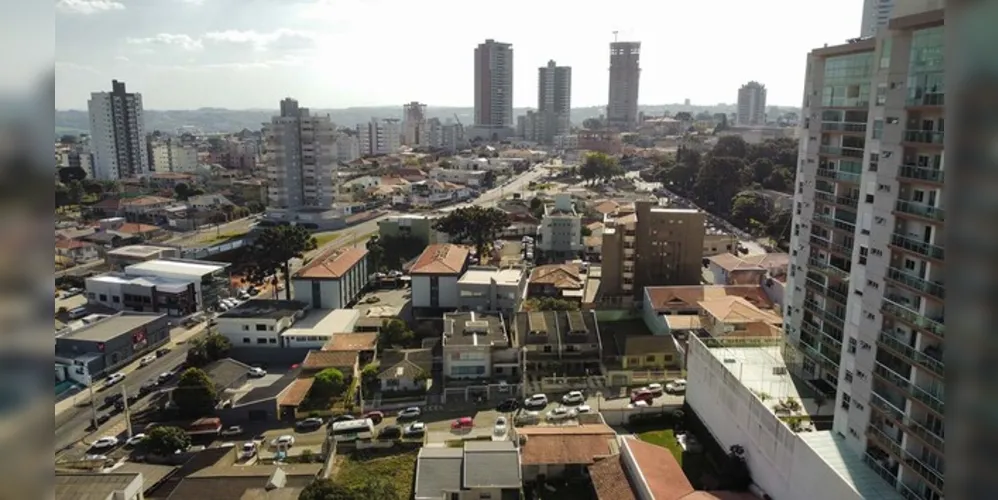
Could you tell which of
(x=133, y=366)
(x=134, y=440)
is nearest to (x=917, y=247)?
(x=134, y=440)

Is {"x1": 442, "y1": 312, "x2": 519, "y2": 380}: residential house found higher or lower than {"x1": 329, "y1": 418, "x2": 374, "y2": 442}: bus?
higher

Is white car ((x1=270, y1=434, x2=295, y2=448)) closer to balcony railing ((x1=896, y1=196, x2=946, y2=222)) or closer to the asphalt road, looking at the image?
the asphalt road

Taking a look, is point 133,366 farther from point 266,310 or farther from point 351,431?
point 351,431

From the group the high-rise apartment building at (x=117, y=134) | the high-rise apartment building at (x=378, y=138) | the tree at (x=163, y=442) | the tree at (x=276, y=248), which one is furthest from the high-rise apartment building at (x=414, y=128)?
the tree at (x=163, y=442)

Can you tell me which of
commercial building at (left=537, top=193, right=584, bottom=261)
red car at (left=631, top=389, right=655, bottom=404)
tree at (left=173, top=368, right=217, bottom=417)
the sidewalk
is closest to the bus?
tree at (left=173, top=368, right=217, bottom=417)

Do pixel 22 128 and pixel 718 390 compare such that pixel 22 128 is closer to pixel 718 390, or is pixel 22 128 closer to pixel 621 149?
pixel 718 390
